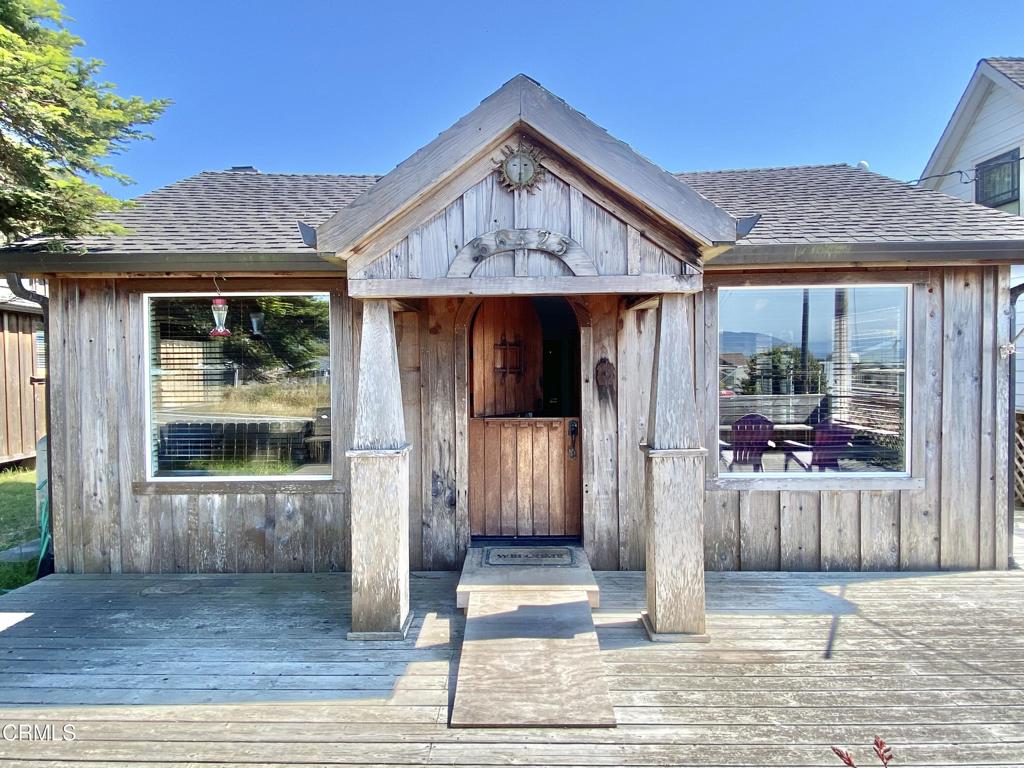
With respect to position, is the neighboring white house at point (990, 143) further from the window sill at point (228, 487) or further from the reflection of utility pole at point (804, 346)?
Result: the window sill at point (228, 487)

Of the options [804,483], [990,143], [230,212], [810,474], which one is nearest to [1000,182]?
[990,143]

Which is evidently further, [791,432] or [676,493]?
[791,432]

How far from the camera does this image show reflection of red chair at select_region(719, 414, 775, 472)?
14.8 ft

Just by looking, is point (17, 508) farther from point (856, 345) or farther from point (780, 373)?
point (856, 345)

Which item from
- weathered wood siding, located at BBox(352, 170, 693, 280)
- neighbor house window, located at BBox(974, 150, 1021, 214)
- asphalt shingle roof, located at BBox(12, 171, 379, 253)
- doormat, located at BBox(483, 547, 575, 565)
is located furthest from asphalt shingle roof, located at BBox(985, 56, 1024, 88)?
doormat, located at BBox(483, 547, 575, 565)

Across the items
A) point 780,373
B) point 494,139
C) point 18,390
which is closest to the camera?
point 494,139

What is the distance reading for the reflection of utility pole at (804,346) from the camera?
175 inches

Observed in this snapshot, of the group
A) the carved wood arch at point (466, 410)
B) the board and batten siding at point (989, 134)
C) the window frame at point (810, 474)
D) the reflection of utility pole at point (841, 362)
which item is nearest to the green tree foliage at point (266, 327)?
the carved wood arch at point (466, 410)

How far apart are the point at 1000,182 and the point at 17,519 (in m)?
15.3

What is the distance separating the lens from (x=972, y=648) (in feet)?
10.3

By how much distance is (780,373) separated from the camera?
14.8 feet

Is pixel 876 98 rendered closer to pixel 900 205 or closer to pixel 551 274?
pixel 900 205

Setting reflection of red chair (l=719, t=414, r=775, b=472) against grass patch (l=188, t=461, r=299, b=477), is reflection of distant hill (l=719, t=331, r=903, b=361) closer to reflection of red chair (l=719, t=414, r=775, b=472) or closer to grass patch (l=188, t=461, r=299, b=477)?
reflection of red chair (l=719, t=414, r=775, b=472)

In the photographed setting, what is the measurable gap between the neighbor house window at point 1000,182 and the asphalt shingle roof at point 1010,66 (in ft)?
3.72
